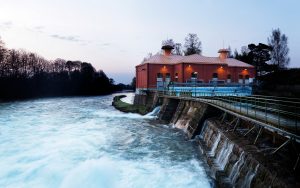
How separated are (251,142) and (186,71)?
75.2 feet

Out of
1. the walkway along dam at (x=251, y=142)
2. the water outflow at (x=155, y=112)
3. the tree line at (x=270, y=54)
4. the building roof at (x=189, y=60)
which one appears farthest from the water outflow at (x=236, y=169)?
the tree line at (x=270, y=54)

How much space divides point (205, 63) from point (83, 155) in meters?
22.7

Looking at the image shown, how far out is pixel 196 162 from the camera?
11859mm

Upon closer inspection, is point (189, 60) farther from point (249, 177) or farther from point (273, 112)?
point (249, 177)

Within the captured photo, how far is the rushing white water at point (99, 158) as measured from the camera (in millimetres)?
10414

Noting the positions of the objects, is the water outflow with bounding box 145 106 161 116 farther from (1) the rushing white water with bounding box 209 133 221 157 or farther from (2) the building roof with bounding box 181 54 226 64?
(1) the rushing white water with bounding box 209 133 221 157

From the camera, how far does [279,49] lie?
164ft

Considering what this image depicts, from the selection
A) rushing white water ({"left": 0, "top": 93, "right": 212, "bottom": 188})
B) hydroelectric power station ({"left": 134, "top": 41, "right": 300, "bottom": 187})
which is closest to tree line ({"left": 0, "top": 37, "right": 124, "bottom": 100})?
rushing white water ({"left": 0, "top": 93, "right": 212, "bottom": 188})

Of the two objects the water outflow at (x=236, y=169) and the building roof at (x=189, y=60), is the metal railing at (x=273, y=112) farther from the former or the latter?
the building roof at (x=189, y=60)

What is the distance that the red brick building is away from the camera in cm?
3259

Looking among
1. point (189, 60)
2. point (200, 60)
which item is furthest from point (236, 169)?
point (200, 60)

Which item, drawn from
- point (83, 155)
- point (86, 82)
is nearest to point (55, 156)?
point (83, 155)

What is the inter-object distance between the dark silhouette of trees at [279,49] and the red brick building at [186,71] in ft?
59.8

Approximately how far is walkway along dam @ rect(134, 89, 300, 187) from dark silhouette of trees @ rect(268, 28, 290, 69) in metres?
38.4
